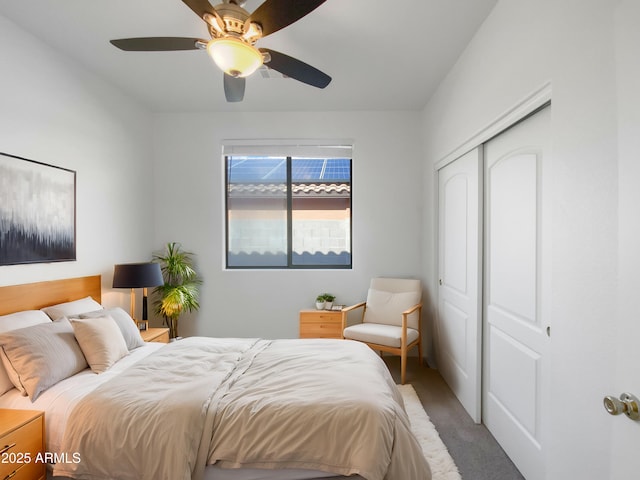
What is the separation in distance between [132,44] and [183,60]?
1.01 metres

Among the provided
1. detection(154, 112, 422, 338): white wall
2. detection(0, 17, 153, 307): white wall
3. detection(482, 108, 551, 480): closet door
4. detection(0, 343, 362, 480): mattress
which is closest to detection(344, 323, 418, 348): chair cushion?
detection(154, 112, 422, 338): white wall

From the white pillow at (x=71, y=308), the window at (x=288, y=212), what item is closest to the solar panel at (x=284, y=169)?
the window at (x=288, y=212)

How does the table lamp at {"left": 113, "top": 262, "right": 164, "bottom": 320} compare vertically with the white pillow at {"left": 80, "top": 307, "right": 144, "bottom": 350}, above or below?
above

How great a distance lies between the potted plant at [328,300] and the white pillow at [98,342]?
7.02ft

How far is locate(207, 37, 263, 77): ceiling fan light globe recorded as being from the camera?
1.68 m

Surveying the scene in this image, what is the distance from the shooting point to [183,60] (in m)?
2.89

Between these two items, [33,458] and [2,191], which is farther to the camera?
[2,191]

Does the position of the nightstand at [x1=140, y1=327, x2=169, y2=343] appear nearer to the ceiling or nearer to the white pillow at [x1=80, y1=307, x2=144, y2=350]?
the white pillow at [x1=80, y1=307, x2=144, y2=350]

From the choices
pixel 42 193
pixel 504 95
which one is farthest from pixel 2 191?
pixel 504 95

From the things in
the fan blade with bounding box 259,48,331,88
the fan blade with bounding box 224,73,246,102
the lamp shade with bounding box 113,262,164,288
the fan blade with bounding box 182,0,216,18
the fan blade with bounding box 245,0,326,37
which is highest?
the fan blade with bounding box 182,0,216,18

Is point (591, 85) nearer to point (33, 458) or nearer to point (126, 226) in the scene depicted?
point (33, 458)

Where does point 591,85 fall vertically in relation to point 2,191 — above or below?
above

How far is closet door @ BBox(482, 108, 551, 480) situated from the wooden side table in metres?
1.65

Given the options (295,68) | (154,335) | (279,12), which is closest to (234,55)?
(279,12)
